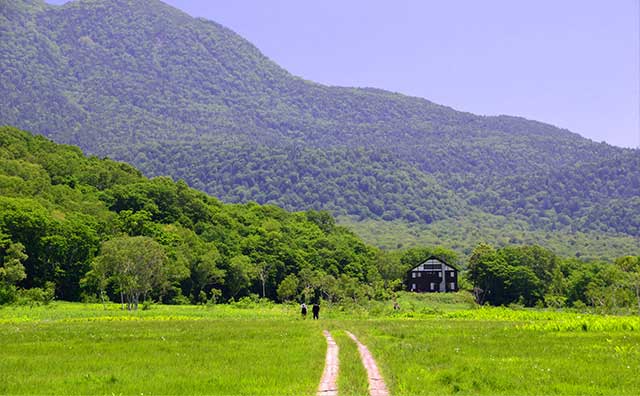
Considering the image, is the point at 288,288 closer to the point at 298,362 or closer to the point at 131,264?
the point at 131,264

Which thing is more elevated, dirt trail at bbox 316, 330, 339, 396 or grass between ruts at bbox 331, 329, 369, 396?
grass between ruts at bbox 331, 329, 369, 396

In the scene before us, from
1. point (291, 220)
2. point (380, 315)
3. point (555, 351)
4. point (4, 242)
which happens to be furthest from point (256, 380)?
point (291, 220)

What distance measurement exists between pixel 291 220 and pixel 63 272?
3659 inches

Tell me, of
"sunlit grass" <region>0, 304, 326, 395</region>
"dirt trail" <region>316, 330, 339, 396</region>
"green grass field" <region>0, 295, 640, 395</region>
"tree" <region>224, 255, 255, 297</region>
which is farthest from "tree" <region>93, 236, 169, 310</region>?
"dirt trail" <region>316, 330, 339, 396</region>

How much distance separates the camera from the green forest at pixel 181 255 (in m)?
91.1

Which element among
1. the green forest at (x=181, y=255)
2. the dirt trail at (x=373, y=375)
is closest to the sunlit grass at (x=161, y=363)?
the dirt trail at (x=373, y=375)

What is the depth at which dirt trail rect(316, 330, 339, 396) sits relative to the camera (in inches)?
766

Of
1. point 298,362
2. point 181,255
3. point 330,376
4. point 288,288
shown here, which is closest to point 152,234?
point 181,255

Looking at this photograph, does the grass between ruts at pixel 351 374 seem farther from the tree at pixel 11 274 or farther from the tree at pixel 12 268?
the tree at pixel 12 268

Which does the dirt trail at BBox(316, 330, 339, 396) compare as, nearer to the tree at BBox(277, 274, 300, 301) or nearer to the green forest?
the green forest

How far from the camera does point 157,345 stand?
106ft

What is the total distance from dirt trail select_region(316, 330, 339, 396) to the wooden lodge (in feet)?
481

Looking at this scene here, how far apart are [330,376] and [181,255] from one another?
301ft

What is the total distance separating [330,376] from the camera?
72.7 feet
